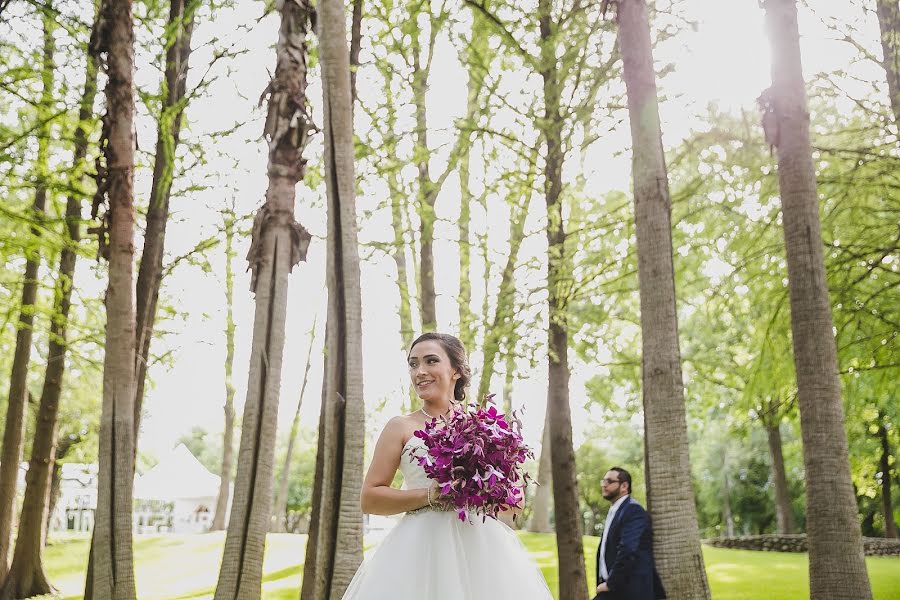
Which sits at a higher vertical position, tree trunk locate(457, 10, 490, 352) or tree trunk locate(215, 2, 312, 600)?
tree trunk locate(457, 10, 490, 352)

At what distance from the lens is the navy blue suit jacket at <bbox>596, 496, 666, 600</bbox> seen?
7.10 m

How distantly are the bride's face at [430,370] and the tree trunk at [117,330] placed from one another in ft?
16.7

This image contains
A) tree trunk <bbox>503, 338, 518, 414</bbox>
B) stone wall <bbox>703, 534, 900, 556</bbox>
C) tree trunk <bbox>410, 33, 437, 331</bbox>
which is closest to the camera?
tree trunk <bbox>503, 338, 518, 414</bbox>

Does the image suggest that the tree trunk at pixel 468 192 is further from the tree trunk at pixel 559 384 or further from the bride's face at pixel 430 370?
the bride's face at pixel 430 370

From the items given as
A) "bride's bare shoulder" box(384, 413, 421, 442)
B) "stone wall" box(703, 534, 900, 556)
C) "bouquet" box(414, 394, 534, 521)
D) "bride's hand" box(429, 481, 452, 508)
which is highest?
"bride's bare shoulder" box(384, 413, 421, 442)

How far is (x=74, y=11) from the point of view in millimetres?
12820

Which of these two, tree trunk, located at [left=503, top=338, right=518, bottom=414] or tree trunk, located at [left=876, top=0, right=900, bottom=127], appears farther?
tree trunk, located at [left=503, top=338, right=518, bottom=414]

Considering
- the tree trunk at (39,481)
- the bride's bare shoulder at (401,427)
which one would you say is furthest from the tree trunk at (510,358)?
the bride's bare shoulder at (401,427)

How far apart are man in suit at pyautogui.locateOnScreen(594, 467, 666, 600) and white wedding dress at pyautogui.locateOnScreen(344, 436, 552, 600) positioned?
134 inches

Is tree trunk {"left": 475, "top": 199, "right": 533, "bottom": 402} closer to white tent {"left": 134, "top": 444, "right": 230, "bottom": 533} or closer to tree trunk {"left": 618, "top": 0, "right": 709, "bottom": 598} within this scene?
tree trunk {"left": 618, "top": 0, "right": 709, "bottom": 598}

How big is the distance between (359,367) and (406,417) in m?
2.47

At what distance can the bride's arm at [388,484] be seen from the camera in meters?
3.59

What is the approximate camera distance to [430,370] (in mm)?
3824

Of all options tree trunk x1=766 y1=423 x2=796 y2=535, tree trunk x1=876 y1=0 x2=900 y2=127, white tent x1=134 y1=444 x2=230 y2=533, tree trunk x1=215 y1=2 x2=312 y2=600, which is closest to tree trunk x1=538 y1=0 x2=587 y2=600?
tree trunk x1=215 y1=2 x2=312 y2=600
